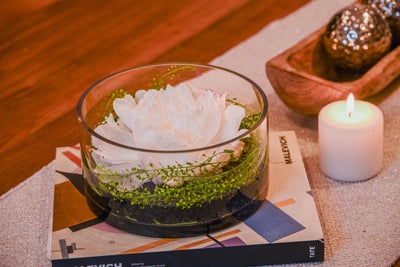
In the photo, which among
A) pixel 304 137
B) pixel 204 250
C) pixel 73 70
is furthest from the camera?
pixel 73 70

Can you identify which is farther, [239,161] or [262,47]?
[262,47]

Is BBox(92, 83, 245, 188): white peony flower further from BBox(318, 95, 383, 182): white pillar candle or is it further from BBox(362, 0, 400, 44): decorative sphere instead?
BBox(362, 0, 400, 44): decorative sphere

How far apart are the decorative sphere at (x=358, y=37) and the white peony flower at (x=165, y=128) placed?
28 cm

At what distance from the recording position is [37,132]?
2.88 feet

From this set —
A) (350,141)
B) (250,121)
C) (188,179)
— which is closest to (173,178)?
(188,179)

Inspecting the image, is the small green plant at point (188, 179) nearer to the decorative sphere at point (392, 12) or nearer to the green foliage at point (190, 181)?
the green foliage at point (190, 181)

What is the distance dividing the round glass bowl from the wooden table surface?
0.67 feet

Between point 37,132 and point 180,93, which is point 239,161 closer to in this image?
point 180,93

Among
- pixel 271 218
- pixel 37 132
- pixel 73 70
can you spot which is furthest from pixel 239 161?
pixel 73 70

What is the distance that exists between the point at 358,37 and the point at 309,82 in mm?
119

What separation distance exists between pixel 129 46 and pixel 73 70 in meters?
0.12

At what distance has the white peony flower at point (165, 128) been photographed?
585 mm

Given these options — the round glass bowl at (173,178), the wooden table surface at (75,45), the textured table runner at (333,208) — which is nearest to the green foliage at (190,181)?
the round glass bowl at (173,178)

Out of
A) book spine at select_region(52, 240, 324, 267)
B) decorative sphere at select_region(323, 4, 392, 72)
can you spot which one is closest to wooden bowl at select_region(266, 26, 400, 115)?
decorative sphere at select_region(323, 4, 392, 72)
